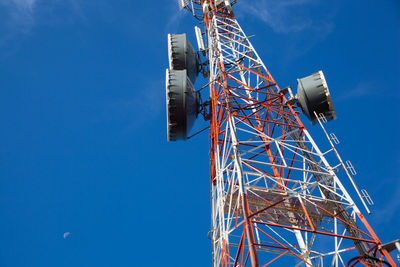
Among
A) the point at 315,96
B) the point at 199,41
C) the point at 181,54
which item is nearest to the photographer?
the point at 315,96

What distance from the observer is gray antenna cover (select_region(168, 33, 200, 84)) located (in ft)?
70.4

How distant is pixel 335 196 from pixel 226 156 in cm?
427

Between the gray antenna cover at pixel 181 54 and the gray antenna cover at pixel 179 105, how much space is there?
390 cm

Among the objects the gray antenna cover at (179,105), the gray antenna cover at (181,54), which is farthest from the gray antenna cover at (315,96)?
the gray antenna cover at (181,54)

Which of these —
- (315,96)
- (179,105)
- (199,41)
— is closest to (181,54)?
(199,41)

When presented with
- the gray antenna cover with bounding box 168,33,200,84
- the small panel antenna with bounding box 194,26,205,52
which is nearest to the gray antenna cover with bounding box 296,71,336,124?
the gray antenna cover with bounding box 168,33,200,84

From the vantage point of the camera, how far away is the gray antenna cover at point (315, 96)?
53.5 ft

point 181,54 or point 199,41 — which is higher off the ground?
point 199,41

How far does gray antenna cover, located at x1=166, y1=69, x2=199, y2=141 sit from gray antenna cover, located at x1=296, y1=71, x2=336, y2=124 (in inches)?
205

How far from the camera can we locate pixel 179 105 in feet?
55.5

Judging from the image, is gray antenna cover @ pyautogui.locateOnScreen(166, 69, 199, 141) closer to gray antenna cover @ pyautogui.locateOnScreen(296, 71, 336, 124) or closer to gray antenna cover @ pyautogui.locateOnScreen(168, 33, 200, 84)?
gray antenna cover @ pyautogui.locateOnScreen(168, 33, 200, 84)

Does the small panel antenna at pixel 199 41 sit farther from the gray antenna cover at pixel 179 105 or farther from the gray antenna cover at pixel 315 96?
the gray antenna cover at pixel 315 96

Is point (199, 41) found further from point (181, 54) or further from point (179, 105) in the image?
point (179, 105)

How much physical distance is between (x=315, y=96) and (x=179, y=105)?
6.28 m
